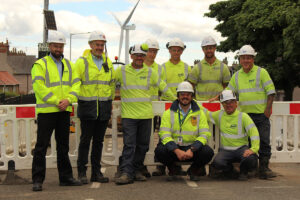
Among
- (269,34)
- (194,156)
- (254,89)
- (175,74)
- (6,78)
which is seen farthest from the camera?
(6,78)

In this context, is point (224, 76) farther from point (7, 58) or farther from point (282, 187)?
point (7, 58)

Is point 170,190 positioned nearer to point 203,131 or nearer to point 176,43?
point 203,131

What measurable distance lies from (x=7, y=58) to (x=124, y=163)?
362 ft

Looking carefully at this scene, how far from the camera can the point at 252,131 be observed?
880 cm

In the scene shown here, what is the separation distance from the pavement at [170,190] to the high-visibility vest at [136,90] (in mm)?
1126

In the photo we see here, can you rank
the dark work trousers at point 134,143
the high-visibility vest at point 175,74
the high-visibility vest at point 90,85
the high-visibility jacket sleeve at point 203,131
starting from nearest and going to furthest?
1. the high-visibility vest at point 90,85
2. the high-visibility jacket sleeve at point 203,131
3. the dark work trousers at point 134,143
4. the high-visibility vest at point 175,74

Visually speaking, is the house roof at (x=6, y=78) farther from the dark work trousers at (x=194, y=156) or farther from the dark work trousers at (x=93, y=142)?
the dark work trousers at (x=194, y=156)

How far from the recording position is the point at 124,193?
25.6ft

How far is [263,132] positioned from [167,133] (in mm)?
1662

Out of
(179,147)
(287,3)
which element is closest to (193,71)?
(179,147)

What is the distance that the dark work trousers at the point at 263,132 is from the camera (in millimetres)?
9156

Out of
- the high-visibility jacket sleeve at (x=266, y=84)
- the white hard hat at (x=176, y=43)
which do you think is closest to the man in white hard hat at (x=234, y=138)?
the high-visibility jacket sleeve at (x=266, y=84)

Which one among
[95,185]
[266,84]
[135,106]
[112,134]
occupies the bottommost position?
[95,185]

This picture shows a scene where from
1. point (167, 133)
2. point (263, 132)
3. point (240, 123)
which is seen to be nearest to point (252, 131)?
point (240, 123)
